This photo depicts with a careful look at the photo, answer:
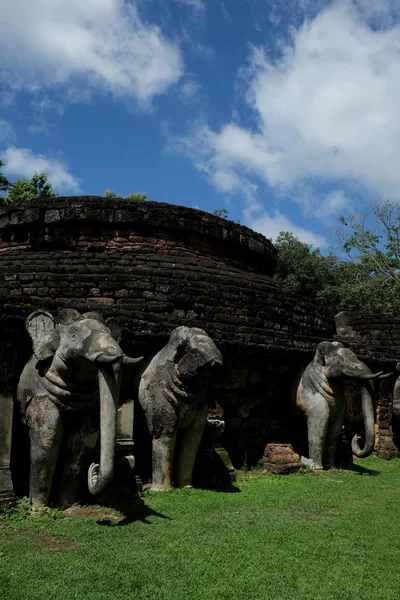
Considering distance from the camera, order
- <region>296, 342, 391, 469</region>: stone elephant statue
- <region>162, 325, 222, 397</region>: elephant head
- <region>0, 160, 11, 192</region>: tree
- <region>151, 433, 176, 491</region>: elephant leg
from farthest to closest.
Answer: <region>0, 160, 11, 192</region>: tree → <region>296, 342, 391, 469</region>: stone elephant statue → <region>151, 433, 176, 491</region>: elephant leg → <region>162, 325, 222, 397</region>: elephant head

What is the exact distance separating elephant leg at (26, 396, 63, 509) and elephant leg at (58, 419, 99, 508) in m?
0.14

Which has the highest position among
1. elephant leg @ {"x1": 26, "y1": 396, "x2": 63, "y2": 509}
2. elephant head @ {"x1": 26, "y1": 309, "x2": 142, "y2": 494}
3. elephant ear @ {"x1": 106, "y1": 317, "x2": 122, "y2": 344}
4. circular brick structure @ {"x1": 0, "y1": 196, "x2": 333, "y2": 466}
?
circular brick structure @ {"x1": 0, "y1": 196, "x2": 333, "y2": 466}

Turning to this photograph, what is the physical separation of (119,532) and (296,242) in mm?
27713

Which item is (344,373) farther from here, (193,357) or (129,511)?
(129,511)

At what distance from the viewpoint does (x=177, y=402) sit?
6238mm

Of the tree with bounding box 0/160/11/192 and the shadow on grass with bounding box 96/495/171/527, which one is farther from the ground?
the tree with bounding box 0/160/11/192

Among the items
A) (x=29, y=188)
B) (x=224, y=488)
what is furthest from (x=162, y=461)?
(x=29, y=188)

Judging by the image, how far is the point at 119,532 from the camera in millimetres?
4578

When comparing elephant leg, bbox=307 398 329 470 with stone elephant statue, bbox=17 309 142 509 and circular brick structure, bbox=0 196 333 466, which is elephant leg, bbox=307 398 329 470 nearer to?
circular brick structure, bbox=0 196 333 466

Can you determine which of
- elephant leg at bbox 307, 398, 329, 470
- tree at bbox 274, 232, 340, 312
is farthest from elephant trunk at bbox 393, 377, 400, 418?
tree at bbox 274, 232, 340, 312

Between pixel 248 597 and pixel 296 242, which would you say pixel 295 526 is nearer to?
pixel 248 597

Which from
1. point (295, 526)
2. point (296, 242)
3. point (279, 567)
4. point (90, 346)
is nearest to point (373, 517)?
point (295, 526)

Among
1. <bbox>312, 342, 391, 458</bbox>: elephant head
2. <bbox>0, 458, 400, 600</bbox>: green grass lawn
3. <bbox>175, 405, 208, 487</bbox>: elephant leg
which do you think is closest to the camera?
<bbox>0, 458, 400, 600</bbox>: green grass lawn

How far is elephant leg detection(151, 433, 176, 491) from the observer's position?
6.26m
